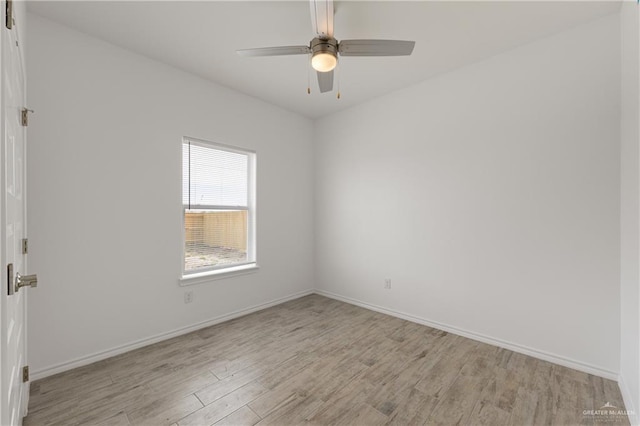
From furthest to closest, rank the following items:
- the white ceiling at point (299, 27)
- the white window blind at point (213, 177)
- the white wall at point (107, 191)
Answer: the white window blind at point (213, 177) → the white wall at point (107, 191) → the white ceiling at point (299, 27)

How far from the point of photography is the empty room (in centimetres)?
195

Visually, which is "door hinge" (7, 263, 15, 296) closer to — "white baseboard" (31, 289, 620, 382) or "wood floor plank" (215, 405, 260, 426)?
"wood floor plank" (215, 405, 260, 426)

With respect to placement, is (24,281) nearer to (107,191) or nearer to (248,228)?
(107,191)

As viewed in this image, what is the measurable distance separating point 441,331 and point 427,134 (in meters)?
2.22

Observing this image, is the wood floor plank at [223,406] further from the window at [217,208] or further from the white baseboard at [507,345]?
the white baseboard at [507,345]

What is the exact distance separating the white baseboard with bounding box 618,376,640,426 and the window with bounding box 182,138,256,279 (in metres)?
3.50

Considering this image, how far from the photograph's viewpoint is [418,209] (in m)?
3.31

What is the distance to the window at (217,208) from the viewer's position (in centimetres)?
317

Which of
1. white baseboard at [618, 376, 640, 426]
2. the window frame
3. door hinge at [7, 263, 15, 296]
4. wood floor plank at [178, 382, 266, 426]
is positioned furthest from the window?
white baseboard at [618, 376, 640, 426]

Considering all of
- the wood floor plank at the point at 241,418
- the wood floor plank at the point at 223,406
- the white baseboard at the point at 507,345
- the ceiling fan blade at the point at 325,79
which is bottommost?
the wood floor plank at the point at 241,418

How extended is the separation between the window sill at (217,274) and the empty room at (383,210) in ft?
0.07

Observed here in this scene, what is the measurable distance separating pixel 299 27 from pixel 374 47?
0.81 meters

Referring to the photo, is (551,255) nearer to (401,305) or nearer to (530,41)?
(401,305)

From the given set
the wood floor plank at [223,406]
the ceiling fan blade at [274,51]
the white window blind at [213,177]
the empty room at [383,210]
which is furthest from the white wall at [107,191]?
the ceiling fan blade at [274,51]
